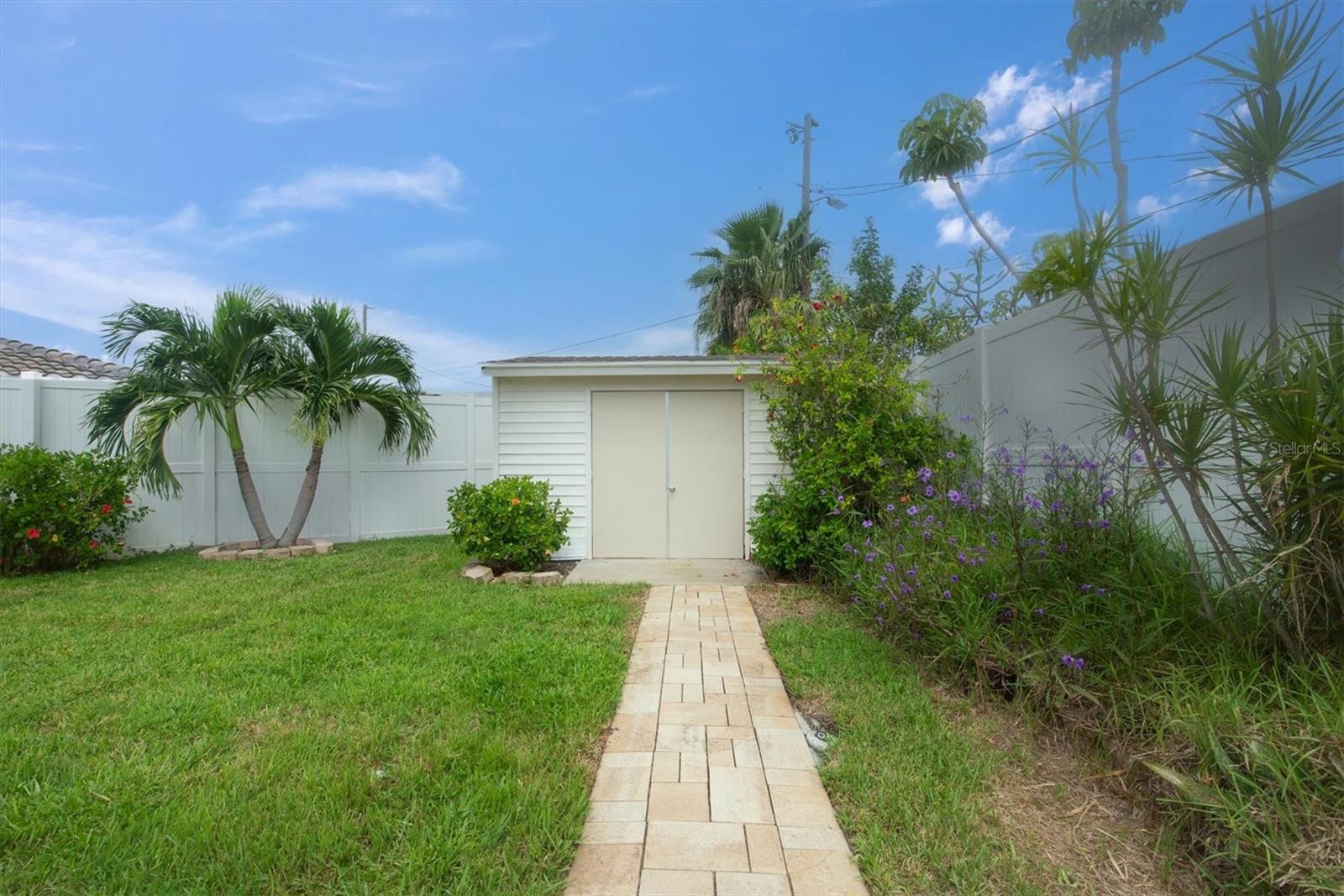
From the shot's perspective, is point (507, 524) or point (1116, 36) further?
point (507, 524)

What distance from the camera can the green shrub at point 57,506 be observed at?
6.89m

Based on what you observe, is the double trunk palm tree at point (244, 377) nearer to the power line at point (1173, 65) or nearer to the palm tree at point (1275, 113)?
the power line at point (1173, 65)

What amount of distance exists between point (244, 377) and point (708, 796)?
8400mm

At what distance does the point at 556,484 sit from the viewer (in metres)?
7.69

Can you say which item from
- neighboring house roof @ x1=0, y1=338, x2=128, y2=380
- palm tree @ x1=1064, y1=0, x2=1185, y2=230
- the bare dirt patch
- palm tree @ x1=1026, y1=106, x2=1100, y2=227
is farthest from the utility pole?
the bare dirt patch

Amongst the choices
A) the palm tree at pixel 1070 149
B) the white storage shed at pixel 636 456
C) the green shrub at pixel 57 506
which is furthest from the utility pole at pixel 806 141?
the green shrub at pixel 57 506

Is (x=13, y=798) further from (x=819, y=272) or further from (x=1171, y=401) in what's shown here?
(x=819, y=272)

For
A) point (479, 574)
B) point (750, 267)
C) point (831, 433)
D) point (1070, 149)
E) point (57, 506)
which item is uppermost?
point (750, 267)

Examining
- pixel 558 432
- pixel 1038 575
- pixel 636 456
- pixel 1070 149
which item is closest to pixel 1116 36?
pixel 1070 149

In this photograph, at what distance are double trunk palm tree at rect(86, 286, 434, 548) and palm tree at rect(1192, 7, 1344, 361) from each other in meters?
8.85

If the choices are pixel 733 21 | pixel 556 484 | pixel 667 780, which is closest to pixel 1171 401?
pixel 667 780

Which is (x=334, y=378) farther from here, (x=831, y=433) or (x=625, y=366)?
(x=831, y=433)

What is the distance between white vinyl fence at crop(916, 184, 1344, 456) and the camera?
266 centimetres

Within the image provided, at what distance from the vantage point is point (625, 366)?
24.1 feet
